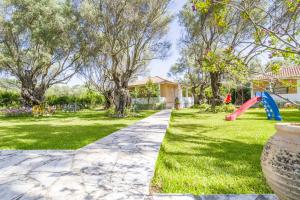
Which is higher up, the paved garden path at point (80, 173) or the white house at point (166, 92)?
the white house at point (166, 92)

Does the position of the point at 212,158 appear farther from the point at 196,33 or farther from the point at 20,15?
the point at 20,15

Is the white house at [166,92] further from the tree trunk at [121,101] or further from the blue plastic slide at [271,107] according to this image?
the blue plastic slide at [271,107]

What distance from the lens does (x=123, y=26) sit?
15.8 m

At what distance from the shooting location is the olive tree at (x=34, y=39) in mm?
18156

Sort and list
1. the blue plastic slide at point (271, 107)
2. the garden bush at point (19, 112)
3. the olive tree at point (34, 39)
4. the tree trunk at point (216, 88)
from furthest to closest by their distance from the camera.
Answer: the garden bush at point (19, 112) → the tree trunk at point (216, 88) → the olive tree at point (34, 39) → the blue plastic slide at point (271, 107)

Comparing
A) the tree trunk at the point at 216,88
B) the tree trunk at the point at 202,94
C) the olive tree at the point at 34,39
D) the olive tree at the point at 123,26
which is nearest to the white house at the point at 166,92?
the tree trunk at the point at 202,94

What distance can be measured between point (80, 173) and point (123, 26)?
13589mm

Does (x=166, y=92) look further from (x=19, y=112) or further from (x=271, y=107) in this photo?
(x=271, y=107)

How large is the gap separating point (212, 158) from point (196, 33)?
610 inches

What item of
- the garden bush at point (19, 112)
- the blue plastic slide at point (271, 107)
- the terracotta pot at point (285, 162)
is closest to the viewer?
the terracotta pot at point (285, 162)

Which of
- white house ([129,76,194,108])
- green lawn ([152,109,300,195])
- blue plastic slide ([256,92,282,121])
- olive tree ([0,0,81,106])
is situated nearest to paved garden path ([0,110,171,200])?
green lawn ([152,109,300,195])

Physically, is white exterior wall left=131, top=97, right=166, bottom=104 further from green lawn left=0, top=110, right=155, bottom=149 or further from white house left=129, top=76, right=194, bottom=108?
green lawn left=0, top=110, right=155, bottom=149

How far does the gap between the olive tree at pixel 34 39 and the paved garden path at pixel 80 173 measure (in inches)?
593

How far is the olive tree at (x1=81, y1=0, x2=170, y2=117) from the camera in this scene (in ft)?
50.3
